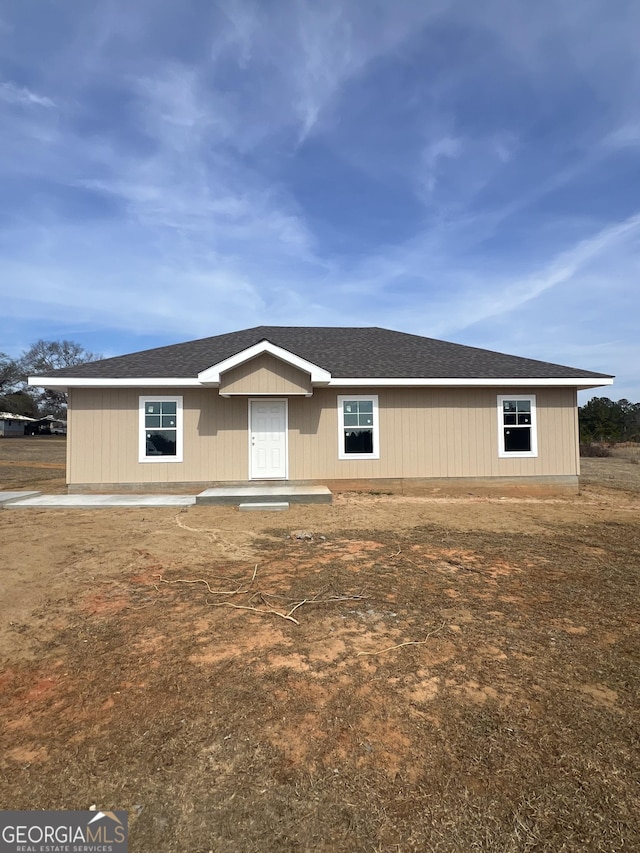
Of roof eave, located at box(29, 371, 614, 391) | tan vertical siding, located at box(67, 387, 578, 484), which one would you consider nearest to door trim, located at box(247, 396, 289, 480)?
tan vertical siding, located at box(67, 387, 578, 484)

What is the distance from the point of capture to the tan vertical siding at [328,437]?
38.0 ft

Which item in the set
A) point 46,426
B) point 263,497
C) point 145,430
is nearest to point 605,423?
point 263,497

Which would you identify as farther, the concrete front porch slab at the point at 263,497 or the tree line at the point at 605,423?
the tree line at the point at 605,423

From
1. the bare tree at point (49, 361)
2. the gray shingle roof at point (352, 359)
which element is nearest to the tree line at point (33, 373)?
the bare tree at point (49, 361)

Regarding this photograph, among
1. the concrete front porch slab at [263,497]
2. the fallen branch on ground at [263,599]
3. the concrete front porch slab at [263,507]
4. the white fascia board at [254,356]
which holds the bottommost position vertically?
the fallen branch on ground at [263,599]

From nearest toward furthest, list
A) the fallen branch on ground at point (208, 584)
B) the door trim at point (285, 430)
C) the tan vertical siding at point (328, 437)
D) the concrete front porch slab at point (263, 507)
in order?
the fallen branch on ground at point (208, 584)
the concrete front porch slab at point (263, 507)
the tan vertical siding at point (328, 437)
the door trim at point (285, 430)

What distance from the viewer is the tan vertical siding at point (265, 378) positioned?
11.0m

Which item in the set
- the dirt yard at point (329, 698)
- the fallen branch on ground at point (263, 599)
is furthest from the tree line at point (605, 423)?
the fallen branch on ground at point (263, 599)

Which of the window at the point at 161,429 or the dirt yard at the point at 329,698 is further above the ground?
the window at the point at 161,429

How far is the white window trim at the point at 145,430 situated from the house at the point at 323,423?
0.03 meters

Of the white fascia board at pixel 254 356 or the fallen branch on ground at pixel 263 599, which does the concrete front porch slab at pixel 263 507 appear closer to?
the white fascia board at pixel 254 356

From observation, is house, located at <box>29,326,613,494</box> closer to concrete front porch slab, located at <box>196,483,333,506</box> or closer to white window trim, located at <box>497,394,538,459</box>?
white window trim, located at <box>497,394,538,459</box>

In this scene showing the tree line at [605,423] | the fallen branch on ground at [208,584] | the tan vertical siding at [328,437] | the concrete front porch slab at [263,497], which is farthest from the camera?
the tree line at [605,423]

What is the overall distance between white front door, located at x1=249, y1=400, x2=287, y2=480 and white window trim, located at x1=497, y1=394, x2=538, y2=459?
5.82m
